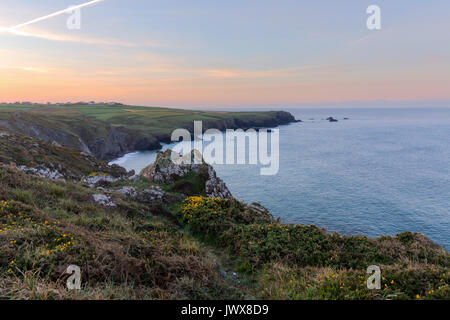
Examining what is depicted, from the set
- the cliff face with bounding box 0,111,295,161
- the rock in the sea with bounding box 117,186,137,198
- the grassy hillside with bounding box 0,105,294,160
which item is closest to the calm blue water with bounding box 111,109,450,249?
the cliff face with bounding box 0,111,295,161

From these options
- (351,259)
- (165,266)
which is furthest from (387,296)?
(165,266)

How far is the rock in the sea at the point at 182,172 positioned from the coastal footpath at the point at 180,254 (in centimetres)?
625

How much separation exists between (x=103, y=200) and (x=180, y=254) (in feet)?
26.0

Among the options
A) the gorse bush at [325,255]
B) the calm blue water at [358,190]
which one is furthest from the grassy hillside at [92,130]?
the gorse bush at [325,255]

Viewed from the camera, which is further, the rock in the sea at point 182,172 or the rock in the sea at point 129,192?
the rock in the sea at point 182,172

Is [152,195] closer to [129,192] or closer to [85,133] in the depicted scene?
[129,192]

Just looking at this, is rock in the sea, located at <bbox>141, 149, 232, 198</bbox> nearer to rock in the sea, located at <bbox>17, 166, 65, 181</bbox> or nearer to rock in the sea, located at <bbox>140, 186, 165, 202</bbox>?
rock in the sea, located at <bbox>140, 186, 165, 202</bbox>

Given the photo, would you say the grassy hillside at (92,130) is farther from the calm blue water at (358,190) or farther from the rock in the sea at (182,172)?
the rock in the sea at (182,172)

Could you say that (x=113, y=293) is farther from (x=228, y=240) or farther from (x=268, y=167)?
(x=268, y=167)

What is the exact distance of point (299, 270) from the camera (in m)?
8.75

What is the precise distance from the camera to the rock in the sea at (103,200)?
541 inches

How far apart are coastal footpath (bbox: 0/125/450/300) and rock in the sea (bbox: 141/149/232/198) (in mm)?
6249

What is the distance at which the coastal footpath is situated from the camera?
6.18 m

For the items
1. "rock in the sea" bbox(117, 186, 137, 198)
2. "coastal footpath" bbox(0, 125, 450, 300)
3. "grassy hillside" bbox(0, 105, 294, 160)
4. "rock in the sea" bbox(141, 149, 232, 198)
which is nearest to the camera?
"coastal footpath" bbox(0, 125, 450, 300)
